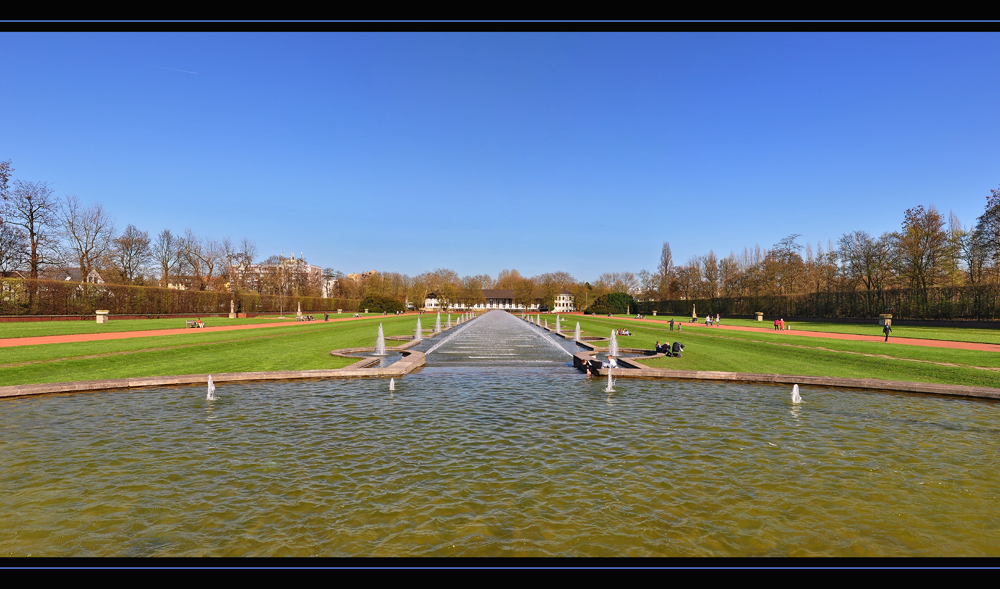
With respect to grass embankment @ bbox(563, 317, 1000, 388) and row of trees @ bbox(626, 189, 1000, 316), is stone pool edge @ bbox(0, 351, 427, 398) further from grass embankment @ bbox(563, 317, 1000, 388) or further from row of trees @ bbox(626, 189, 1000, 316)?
row of trees @ bbox(626, 189, 1000, 316)

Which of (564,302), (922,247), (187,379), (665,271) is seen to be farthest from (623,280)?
(187,379)

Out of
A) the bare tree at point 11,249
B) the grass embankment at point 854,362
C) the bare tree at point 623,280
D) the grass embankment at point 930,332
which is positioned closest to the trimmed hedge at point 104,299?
the bare tree at point 11,249

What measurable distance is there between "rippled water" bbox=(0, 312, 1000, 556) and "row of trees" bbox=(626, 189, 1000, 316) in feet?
132

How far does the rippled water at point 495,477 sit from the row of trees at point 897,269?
40236mm

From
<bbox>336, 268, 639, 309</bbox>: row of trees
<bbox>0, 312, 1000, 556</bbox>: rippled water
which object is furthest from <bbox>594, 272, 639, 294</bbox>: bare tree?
<bbox>0, 312, 1000, 556</bbox>: rippled water

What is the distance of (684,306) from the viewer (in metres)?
70.8

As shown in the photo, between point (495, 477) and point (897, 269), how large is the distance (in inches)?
2268

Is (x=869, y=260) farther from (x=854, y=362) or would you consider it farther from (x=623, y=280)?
(x=623, y=280)

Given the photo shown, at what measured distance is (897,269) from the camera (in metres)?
46.8

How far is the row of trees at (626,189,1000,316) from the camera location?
38.2 m
